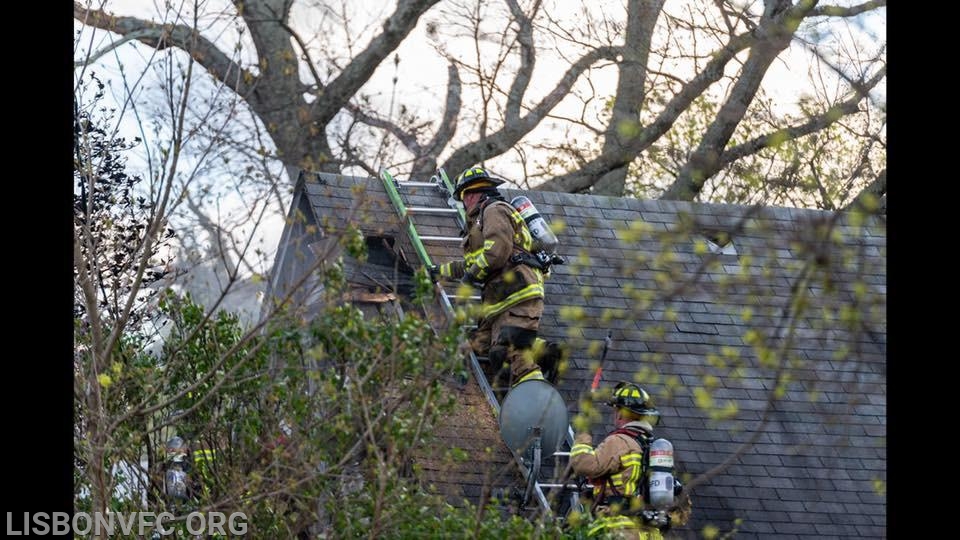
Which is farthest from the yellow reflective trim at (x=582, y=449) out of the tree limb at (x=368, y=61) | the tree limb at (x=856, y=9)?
the tree limb at (x=368, y=61)

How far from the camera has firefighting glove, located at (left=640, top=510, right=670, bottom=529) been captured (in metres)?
8.77

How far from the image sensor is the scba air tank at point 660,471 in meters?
8.85

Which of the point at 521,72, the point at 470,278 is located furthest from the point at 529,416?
the point at 521,72

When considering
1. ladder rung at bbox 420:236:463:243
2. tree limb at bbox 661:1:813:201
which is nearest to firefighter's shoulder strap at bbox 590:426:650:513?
tree limb at bbox 661:1:813:201

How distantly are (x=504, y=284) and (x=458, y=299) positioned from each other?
125cm

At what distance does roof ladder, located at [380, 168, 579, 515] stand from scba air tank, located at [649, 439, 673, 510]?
50cm

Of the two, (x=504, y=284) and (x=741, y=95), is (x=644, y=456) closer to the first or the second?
(x=504, y=284)

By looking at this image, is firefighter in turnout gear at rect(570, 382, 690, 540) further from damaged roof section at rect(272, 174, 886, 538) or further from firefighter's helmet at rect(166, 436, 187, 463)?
firefighter's helmet at rect(166, 436, 187, 463)

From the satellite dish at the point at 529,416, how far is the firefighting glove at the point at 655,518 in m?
0.70

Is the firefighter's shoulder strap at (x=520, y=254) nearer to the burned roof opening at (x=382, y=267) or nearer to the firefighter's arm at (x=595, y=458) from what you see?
the burned roof opening at (x=382, y=267)

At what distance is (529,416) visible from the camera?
8.88 m
